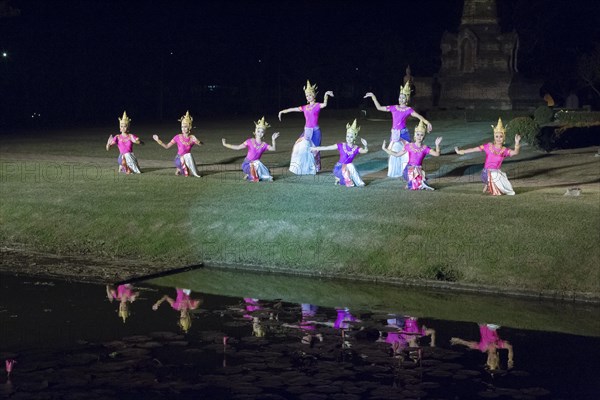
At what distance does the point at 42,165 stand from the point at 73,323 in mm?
15118

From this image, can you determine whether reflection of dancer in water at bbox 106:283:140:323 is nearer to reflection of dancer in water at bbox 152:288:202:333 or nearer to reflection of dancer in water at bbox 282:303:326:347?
reflection of dancer in water at bbox 152:288:202:333

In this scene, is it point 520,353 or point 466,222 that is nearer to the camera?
point 520,353

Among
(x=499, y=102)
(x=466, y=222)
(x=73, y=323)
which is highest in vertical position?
(x=499, y=102)

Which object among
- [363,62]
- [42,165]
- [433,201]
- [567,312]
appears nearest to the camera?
[567,312]

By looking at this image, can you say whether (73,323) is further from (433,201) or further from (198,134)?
(198,134)

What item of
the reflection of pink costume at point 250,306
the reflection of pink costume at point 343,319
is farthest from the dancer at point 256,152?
the reflection of pink costume at point 343,319

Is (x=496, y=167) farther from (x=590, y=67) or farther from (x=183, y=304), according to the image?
(x=590, y=67)

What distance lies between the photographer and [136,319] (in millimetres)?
13688

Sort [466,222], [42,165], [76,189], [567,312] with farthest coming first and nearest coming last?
[42,165] → [76,189] → [466,222] → [567,312]

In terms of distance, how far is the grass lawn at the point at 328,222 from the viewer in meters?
16.6

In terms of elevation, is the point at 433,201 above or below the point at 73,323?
above

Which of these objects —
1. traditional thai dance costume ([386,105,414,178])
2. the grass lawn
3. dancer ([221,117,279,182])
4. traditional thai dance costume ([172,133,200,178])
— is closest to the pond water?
the grass lawn

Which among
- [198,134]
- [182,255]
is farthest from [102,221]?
[198,134]

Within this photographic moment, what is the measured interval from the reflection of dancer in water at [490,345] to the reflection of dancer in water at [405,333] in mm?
433
